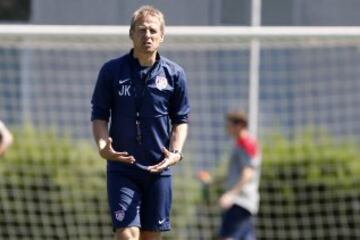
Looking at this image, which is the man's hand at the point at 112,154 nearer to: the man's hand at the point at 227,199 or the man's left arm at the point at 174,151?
the man's left arm at the point at 174,151

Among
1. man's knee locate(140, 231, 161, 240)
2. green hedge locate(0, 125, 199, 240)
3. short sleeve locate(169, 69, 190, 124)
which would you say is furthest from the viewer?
green hedge locate(0, 125, 199, 240)

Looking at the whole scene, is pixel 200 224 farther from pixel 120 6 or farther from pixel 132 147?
pixel 132 147

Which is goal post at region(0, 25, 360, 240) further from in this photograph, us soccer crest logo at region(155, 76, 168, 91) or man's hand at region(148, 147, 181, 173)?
man's hand at region(148, 147, 181, 173)

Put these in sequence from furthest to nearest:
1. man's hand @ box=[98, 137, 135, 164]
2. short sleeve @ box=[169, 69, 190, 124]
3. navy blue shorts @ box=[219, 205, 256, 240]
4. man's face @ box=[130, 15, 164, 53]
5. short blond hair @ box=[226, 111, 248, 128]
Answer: navy blue shorts @ box=[219, 205, 256, 240] < short blond hair @ box=[226, 111, 248, 128] < short sleeve @ box=[169, 69, 190, 124] < man's face @ box=[130, 15, 164, 53] < man's hand @ box=[98, 137, 135, 164]

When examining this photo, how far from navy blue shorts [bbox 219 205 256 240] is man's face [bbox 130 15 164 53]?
4.84m

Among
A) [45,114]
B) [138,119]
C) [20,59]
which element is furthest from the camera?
[20,59]

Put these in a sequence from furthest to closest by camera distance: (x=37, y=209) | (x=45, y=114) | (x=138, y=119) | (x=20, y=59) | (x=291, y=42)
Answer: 1. (x=20, y=59)
2. (x=45, y=114)
3. (x=37, y=209)
4. (x=291, y=42)
5. (x=138, y=119)

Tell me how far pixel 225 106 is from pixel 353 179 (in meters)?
1.80

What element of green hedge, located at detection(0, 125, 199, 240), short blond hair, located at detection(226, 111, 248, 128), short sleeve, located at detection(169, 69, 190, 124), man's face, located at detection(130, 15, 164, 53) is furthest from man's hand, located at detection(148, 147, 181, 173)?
green hedge, located at detection(0, 125, 199, 240)

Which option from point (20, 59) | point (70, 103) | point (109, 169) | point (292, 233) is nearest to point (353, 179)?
point (292, 233)

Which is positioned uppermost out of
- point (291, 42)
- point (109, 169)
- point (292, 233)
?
point (291, 42)

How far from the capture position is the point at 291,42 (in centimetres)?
1283

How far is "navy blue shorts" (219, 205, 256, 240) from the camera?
43.9ft

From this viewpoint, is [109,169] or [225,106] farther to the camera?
[225,106]
